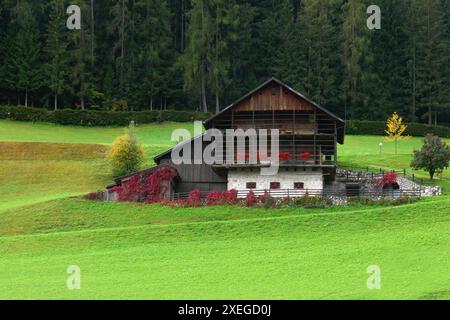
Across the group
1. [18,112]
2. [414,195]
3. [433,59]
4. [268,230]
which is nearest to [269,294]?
[268,230]

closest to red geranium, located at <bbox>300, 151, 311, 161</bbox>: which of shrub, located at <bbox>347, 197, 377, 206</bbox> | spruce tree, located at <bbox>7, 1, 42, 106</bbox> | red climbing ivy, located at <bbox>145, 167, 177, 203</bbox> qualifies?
shrub, located at <bbox>347, 197, 377, 206</bbox>

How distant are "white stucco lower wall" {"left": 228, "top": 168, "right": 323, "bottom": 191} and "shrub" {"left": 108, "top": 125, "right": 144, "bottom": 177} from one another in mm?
8999

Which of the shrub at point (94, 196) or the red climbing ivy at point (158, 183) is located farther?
the red climbing ivy at point (158, 183)

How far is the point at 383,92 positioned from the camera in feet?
270

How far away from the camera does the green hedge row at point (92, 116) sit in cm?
7594

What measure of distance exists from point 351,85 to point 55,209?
44735mm

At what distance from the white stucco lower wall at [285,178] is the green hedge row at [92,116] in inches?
1211

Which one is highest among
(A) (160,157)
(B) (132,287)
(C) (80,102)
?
(C) (80,102)

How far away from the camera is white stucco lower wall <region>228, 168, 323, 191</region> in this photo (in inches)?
1908

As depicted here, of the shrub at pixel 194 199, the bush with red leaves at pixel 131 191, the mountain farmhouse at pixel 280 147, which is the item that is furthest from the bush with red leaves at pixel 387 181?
the bush with red leaves at pixel 131 191

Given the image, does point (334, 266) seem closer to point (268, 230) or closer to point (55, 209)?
point (268, 230)

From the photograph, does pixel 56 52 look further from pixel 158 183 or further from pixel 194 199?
pixel 194 199

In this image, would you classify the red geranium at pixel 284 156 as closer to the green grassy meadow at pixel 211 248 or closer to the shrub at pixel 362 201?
the shrub at pixel 362 201

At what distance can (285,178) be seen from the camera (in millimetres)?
48656
